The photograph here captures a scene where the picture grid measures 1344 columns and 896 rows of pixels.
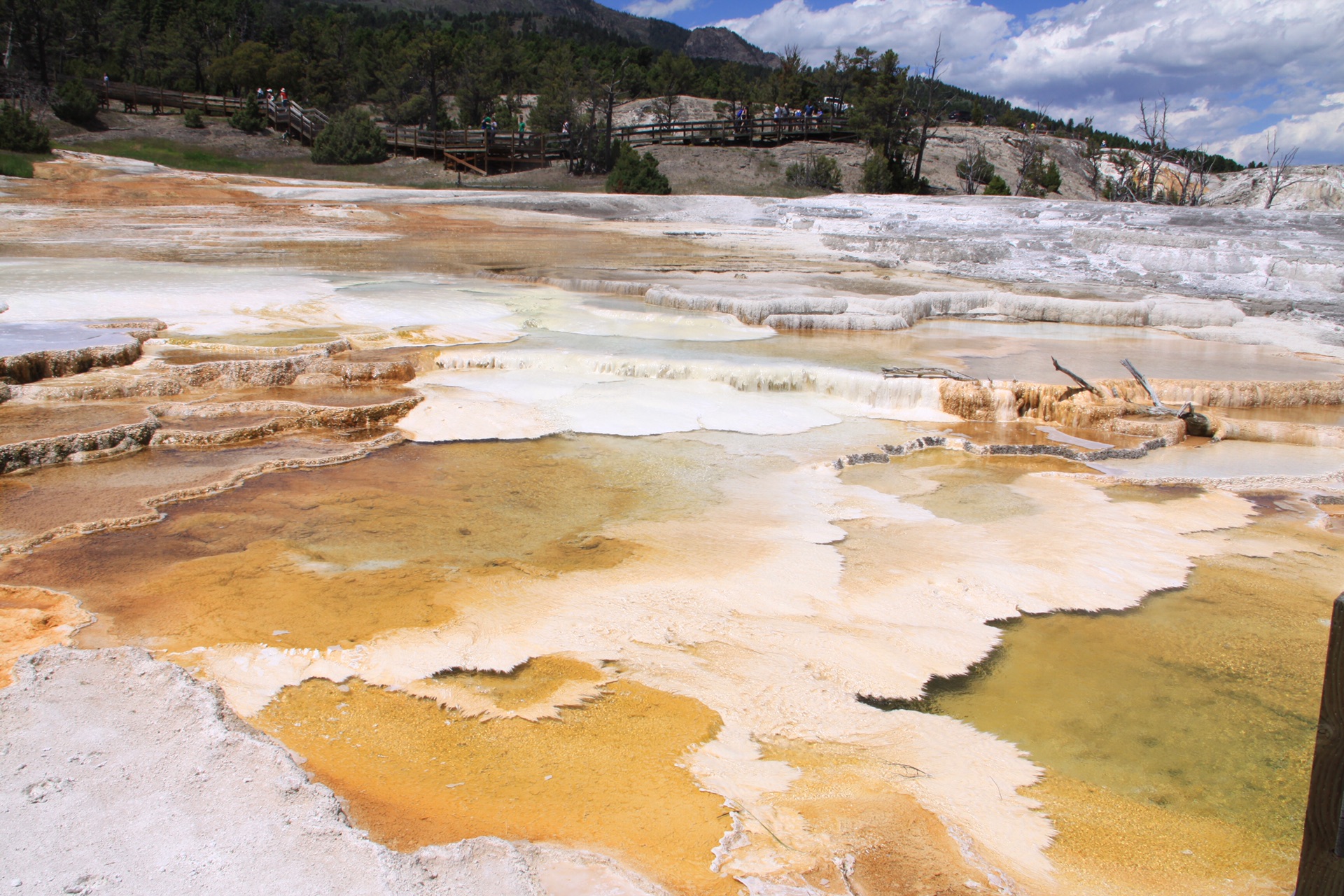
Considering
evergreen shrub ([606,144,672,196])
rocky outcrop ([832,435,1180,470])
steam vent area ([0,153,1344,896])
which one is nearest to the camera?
steam vent area ([0,153,1344,896])

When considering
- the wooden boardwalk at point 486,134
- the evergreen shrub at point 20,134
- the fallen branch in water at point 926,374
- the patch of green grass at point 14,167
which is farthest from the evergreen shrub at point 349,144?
the fallen branch in water at point 926,374

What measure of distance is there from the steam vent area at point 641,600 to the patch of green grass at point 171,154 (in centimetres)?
1553

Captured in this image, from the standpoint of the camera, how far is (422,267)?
9930mm

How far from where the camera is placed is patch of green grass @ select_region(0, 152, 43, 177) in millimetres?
16109

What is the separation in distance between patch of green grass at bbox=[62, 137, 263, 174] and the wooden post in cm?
2249

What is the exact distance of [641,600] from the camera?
3.01 metres

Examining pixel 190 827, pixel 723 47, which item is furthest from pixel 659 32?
pixel 190 827

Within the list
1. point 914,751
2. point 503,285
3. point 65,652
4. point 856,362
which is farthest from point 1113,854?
point 503,285

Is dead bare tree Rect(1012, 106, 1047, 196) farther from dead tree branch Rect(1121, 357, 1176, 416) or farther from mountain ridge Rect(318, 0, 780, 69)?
mountain ridge Rect(318, 0, 780, 69)

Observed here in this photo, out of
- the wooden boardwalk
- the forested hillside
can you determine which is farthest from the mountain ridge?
the wooden boardwalk

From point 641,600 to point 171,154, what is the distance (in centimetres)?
2304

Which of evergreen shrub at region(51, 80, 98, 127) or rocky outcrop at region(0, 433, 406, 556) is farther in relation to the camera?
evergreen shrub at region(51, 80, 98, 127)

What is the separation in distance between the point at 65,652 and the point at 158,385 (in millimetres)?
3143

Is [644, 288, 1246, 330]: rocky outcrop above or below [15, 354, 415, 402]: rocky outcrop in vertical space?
above
